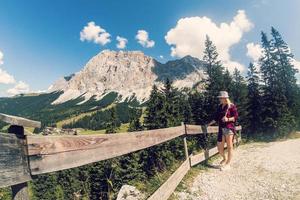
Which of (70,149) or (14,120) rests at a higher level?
(14,120)

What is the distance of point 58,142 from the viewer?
2.71m

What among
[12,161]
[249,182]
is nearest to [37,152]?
[12,161]

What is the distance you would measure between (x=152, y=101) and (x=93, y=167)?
12179 mm

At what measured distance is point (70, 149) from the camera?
2859 mm

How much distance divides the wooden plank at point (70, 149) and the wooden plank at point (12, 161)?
8 cm

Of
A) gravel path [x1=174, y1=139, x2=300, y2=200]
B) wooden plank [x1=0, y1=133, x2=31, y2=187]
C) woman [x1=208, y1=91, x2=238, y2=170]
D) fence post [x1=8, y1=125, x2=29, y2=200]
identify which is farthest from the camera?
woman [x1=208, y1=91, x2=238, y2=170]

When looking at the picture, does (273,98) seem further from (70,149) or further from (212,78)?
(70,149)

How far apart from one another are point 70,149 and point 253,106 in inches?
1759

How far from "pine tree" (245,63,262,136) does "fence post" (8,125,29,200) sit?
41790mm

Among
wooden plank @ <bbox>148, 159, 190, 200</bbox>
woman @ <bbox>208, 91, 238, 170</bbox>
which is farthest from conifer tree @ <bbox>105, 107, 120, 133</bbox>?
wooden plank @ <bbox>148, 159, 190, 200</bbox>

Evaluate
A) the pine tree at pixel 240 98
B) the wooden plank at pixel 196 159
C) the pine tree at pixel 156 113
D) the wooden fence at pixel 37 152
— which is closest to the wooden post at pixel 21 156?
the wooden fence at pixel 37 152

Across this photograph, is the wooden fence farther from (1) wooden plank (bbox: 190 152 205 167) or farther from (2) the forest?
(2) the forest

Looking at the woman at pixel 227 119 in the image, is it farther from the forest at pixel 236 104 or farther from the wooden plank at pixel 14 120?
the forest at pixel 236 104

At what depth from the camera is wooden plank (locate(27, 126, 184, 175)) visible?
250 cm
